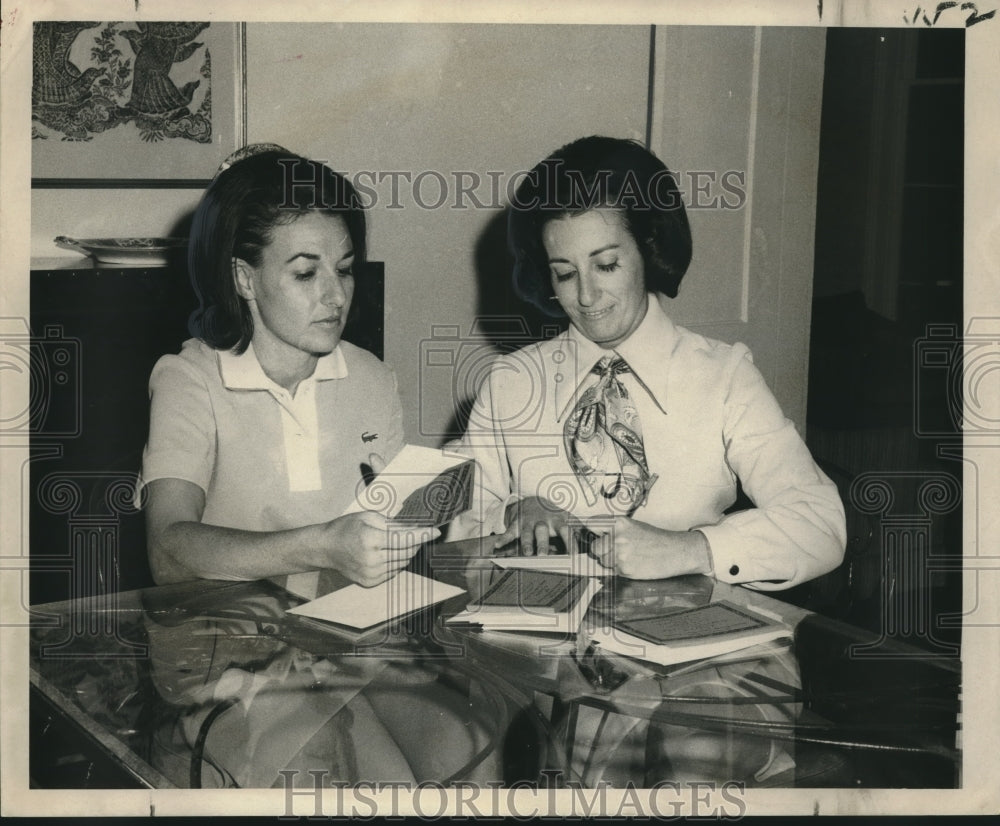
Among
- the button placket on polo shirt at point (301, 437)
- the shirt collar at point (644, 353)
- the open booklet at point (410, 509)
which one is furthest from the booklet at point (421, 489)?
the shirt collar at point (644, 353)

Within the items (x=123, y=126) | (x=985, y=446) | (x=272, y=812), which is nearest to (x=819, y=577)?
(x=985, y=446)

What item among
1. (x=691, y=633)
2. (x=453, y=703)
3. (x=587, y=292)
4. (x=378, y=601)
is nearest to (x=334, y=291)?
(x=587, y=292)

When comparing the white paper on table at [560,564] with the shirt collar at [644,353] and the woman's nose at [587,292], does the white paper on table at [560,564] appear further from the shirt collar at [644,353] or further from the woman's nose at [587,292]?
the woman's nose at [587,292]

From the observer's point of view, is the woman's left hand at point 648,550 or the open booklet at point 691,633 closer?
the open booklet at point 691,633

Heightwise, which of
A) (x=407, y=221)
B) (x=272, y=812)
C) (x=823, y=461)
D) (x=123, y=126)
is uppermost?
(x=123, y=126)

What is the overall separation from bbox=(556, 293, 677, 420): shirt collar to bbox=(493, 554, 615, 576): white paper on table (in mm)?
302

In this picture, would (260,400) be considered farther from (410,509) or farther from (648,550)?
(648,550)

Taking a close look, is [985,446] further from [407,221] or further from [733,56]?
[407,221]

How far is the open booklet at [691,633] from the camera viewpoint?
180 centimetres

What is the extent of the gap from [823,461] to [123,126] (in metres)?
1.53

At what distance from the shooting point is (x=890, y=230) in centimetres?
208

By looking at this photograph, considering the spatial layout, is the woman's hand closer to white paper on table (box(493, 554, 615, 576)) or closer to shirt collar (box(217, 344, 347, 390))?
white paper on table (box(493, 554, 615, 576))

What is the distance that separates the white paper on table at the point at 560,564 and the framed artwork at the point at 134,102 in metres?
0.95

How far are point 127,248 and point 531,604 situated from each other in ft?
3.38
